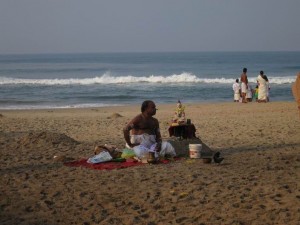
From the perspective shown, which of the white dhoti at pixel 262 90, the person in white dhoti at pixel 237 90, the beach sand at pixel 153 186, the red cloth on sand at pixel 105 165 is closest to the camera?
the beach sand at pixel 153 186

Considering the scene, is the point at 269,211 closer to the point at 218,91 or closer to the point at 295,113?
the point at 295,113

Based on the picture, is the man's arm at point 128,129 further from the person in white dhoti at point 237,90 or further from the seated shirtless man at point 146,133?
the person in white dhoti at point 237,90

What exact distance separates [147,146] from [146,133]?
0.23 m

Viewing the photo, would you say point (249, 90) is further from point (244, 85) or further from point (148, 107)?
point (148, 107)

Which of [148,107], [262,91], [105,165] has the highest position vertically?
[148,107]

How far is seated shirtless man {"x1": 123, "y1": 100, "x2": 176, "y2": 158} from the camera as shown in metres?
7.35

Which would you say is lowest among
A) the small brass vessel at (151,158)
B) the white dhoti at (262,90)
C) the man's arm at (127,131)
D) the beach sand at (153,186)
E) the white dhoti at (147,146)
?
the beach sand at (153,186)

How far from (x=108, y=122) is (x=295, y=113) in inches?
235

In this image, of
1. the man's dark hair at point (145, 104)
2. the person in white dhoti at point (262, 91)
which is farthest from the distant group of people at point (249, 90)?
the man's dark hair at point (145, 104)

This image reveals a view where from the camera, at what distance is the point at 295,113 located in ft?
49.2

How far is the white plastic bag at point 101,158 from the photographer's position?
726cm

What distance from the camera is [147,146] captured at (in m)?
7.37

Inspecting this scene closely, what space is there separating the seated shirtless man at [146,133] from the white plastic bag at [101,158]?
0.38m

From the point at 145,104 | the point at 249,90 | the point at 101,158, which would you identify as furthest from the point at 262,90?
the point at 101,158
